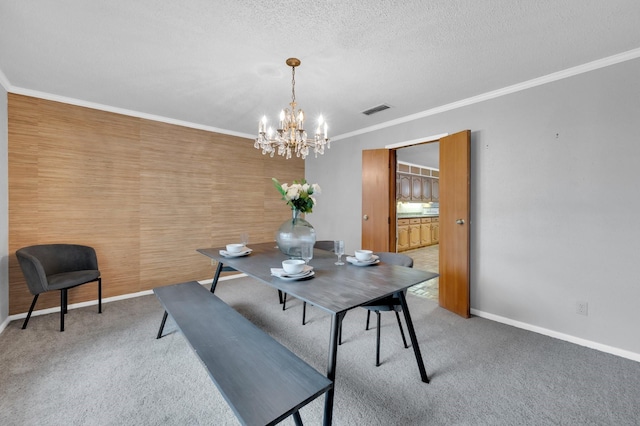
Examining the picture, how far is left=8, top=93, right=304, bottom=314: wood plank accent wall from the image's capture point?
9.50ft

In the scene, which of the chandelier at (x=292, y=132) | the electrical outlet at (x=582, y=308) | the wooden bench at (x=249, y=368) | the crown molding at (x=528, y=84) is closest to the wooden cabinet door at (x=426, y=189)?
the crown molding at (x=528, y=84)

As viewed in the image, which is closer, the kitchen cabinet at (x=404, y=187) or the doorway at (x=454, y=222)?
the doorway at (x=454, y=222)

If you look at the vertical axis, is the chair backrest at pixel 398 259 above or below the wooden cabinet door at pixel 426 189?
below

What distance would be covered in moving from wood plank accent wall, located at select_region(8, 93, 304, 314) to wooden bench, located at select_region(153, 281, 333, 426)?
82.8 inches

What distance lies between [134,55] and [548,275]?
423cm

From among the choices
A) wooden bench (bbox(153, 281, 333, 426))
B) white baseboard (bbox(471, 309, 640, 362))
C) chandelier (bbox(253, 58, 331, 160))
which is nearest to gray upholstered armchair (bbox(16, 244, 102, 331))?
wooden bench (bbox(153, 281, 333, 426))

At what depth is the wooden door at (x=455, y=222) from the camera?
9.70ft

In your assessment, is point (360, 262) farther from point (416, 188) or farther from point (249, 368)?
point (416, 188)

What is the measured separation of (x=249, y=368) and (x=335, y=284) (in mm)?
656

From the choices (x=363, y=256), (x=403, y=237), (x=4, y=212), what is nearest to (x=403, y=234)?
(x=403, y=237)

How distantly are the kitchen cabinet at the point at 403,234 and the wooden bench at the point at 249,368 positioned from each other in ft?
17.5

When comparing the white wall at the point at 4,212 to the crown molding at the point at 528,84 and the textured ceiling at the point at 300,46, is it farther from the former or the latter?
the crown molding at the point at 528,84

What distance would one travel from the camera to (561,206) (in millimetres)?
A: 2480

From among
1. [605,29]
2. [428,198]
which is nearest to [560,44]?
[605,29]
